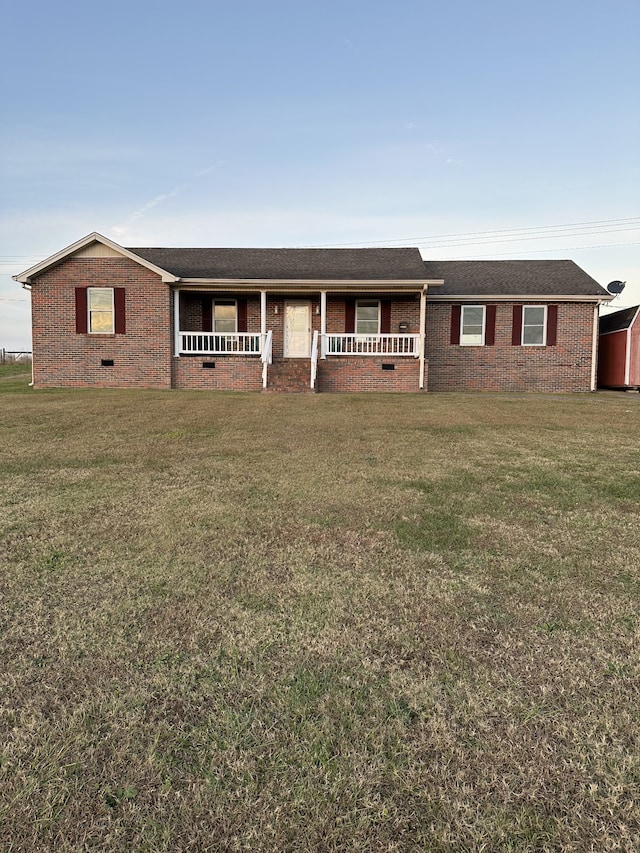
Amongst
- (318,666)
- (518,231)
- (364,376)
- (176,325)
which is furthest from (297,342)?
(518,231)

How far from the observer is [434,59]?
653 inches

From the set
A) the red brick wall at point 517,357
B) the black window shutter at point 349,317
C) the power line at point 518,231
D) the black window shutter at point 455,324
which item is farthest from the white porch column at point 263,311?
the power line at point 518,231

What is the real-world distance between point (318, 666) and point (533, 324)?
18.1 metres

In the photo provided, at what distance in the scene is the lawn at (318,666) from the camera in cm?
117

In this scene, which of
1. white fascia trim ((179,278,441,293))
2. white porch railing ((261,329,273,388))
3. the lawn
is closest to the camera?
the lawn

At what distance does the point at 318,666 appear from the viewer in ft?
5.81

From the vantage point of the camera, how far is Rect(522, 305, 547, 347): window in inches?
679

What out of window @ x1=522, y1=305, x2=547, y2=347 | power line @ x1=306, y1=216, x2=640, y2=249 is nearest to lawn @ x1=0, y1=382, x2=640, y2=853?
window @ x1=522, y1=305, x2=547, y2=347

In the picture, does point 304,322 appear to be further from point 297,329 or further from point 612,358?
point 612,358

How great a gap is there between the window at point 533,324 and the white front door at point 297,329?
7990mm

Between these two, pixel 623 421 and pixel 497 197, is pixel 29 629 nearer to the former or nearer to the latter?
pixel 623 421

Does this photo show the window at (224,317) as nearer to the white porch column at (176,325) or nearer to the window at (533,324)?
the white porch column at (176,325)

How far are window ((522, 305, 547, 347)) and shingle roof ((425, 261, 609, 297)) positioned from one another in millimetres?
625

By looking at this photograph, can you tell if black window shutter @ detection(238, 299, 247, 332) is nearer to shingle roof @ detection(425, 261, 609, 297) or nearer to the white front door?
the white front door
